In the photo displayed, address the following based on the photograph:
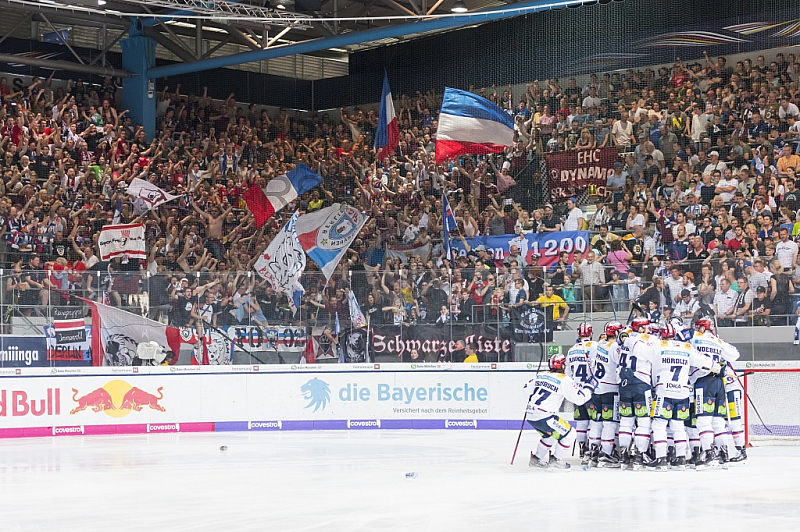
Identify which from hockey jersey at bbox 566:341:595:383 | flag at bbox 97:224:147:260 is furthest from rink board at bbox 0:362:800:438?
hockey jersey at bbox 566:341:595:383

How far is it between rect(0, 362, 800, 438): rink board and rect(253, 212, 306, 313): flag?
4.30ft

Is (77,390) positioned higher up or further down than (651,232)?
further down

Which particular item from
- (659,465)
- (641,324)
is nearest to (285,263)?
(641,324)

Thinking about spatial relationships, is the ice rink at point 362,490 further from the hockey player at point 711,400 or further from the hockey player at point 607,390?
the hockey player at point 607,390

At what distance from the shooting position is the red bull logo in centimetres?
1795

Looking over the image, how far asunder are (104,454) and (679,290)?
8615 millimetres

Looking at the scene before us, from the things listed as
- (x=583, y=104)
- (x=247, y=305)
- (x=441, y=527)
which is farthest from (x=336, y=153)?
(x=441, y=527)

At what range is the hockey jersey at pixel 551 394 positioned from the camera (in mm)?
12594

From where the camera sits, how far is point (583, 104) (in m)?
23.4

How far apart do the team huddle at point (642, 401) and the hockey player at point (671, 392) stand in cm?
1

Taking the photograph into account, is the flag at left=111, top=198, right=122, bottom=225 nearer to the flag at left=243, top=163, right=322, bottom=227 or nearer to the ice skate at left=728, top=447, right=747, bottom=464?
the flag at left=243, top=163, right=322, bottom=227

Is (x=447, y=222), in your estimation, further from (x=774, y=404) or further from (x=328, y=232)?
(x=774, y=404)

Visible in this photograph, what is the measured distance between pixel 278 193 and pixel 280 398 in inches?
231

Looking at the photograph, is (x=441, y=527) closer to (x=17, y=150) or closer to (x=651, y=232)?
(x=651, y=232)
